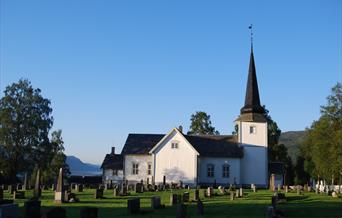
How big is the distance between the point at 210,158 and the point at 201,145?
79.1 inches

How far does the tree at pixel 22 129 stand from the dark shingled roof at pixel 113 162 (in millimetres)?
7940

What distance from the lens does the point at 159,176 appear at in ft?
185

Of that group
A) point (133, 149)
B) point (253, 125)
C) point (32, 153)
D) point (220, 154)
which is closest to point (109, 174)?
point (133, 149)

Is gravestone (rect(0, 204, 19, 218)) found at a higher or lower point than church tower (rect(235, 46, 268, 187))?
lower

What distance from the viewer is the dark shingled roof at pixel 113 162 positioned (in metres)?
60.5

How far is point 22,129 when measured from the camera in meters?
54.7

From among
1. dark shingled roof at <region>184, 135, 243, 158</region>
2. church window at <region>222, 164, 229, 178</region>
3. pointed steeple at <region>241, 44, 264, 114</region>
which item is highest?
pointed steeple at <region>241, 44, 264, 114</region>

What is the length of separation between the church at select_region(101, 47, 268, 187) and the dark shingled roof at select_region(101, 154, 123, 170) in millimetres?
3001

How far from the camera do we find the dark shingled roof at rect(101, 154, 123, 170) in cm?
6047

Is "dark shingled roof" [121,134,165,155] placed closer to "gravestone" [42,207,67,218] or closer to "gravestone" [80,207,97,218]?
"gravestone" [80,207,97,218]

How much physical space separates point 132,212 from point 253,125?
3808cm

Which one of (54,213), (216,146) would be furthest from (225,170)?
(54,213)

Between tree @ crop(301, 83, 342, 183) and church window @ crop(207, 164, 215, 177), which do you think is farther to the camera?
church window @ crop(207, 164, 215, 177)

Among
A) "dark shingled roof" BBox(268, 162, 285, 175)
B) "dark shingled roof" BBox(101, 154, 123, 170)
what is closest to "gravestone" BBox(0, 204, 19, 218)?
"dark shingled roof" BBox(101, 154, 123, 170)
